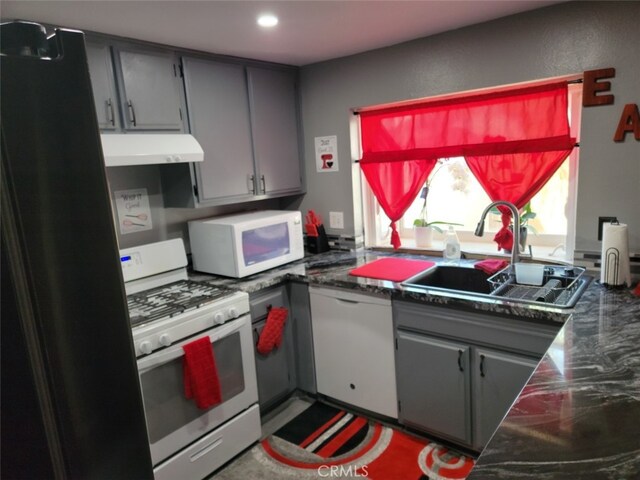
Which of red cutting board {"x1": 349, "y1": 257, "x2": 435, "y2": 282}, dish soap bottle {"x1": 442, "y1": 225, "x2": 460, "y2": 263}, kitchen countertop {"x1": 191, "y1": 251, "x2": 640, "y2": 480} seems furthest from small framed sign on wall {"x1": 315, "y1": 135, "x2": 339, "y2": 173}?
kitchen countertop {"x1": 191, "y1": 251, "x2": 640, "y2": 480}

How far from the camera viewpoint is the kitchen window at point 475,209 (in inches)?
97.3

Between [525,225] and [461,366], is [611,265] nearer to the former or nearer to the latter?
[525,225]

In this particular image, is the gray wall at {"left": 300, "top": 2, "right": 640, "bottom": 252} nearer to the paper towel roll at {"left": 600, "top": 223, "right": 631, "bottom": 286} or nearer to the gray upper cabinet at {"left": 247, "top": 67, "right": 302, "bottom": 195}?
the paper towel roll at {"left": 600, "top": 223, "right": 631, "bottom": 286}

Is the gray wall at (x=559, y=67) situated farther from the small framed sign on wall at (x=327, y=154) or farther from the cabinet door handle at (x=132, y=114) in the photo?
the cabinet door handle at (x=132, y=114)

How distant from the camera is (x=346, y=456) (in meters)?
2.32

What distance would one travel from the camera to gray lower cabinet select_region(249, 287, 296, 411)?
256 centimetres

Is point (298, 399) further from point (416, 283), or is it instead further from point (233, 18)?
point (233, 18)

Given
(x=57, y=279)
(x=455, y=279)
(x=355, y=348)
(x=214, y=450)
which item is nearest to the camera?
(x=57, y=279)

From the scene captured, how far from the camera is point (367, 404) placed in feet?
8.45

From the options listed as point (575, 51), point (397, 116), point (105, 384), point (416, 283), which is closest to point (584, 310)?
point (416, 283)

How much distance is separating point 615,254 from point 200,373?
2.04m

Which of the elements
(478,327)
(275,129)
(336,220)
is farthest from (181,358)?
(275,129)

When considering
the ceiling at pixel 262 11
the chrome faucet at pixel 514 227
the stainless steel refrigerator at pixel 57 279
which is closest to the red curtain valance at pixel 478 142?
the chrome faucet at pixel 514 227

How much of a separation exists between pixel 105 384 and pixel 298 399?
250cm
